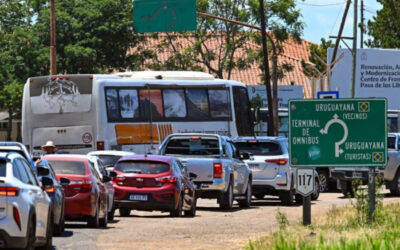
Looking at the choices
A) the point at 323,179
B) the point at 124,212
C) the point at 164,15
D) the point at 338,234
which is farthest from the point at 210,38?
the point at 338,234

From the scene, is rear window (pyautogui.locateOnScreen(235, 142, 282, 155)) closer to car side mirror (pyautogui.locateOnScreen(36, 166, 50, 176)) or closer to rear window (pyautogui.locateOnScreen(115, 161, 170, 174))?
rear window (pyautogui.locateOnScreen(115, 161, 170, 174))

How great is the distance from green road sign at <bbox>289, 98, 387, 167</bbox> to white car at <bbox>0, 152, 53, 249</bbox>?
624 cm

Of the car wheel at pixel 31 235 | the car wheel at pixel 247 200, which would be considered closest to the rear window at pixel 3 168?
the car wheel at pixel 31 235

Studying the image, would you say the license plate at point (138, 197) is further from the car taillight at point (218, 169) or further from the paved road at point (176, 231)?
the car taillight at point (218, 169)

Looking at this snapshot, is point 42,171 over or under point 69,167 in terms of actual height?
over

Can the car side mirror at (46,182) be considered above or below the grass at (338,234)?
above

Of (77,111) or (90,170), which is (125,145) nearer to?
(77,111)

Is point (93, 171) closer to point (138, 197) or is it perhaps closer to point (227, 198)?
point (138, 197)

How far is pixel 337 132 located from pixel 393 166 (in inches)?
609

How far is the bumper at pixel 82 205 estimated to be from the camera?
2270 centimetres

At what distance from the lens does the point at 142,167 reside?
26.9 meters

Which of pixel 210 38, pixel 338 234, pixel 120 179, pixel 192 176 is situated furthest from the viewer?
A: pixel 210 38

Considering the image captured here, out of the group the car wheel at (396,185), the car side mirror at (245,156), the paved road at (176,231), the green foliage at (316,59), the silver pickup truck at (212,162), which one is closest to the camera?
the paved road at (176,231)

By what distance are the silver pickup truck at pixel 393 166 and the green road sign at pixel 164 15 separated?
13.5 metres
